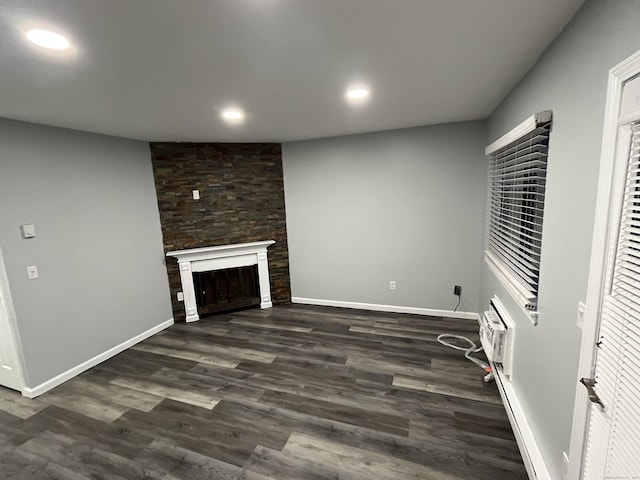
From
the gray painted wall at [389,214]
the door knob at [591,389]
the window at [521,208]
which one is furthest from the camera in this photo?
the gray painted wall at [389,214]

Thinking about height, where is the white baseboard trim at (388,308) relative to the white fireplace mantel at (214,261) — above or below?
below

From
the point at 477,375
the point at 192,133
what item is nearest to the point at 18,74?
the point at 192,133

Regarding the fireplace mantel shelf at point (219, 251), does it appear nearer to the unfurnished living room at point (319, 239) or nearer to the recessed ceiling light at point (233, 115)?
the unfurnished living room at point (319, 239)

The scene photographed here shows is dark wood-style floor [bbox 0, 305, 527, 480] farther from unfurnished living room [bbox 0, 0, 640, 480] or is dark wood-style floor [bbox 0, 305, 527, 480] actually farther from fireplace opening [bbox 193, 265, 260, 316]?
fireplace opening [bbox 193, 265, 260, 316]

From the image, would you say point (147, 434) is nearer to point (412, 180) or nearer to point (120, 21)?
point (120, 21)

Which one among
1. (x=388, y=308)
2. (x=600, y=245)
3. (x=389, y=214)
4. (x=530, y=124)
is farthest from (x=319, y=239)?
(x=600, y=245)

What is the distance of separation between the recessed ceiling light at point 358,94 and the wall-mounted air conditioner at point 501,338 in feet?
6.62

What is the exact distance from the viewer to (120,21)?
1.13 metres

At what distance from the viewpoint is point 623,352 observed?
3.01 ft

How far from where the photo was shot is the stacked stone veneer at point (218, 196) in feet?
12.2

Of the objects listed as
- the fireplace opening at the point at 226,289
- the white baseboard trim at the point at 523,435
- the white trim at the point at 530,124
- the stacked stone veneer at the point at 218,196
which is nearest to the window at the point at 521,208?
the white trim at the point at 530,124

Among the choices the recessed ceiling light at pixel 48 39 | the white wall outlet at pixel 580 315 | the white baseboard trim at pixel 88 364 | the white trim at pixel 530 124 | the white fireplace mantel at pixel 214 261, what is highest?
the recessed ceiling light at pixel 48 39

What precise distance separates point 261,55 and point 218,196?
2.72m

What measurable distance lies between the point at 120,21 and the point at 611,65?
1838mm
